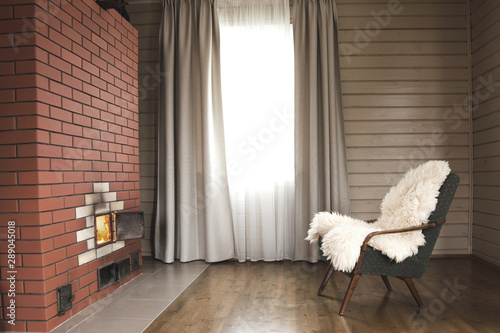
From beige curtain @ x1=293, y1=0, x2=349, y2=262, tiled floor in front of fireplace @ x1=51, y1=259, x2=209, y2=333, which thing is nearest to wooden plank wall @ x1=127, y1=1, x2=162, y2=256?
tiled floor in front of fireplace @ x1=51, y1=259, x2=209, y2=333

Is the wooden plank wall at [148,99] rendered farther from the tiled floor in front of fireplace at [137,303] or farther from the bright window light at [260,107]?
the bright window light at [260,107]

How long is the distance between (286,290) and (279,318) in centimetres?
54

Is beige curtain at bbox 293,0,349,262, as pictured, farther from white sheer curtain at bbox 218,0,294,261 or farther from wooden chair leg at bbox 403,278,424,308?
wooden chair leg at bbox 403,278,424,308

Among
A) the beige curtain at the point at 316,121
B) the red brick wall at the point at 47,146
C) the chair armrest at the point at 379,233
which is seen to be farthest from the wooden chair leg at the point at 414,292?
the red brick wall at the point at 47,146

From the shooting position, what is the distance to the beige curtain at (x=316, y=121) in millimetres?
3506

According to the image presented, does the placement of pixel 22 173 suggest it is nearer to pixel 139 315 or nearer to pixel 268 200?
pixel 139 315

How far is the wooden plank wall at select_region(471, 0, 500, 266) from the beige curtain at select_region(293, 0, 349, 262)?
1274 millimetres

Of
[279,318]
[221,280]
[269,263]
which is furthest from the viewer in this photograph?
[269,263]

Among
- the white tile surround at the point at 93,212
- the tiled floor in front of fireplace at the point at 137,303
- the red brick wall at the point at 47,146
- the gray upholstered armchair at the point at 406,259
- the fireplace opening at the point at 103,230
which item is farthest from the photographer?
the fireplace opening at the point at 103,230

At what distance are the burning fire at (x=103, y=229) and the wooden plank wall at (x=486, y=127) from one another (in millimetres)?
3268

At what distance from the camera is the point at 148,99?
3.88 m

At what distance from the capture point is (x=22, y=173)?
199cm

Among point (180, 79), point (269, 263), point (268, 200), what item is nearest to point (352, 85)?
point (268, 200)
